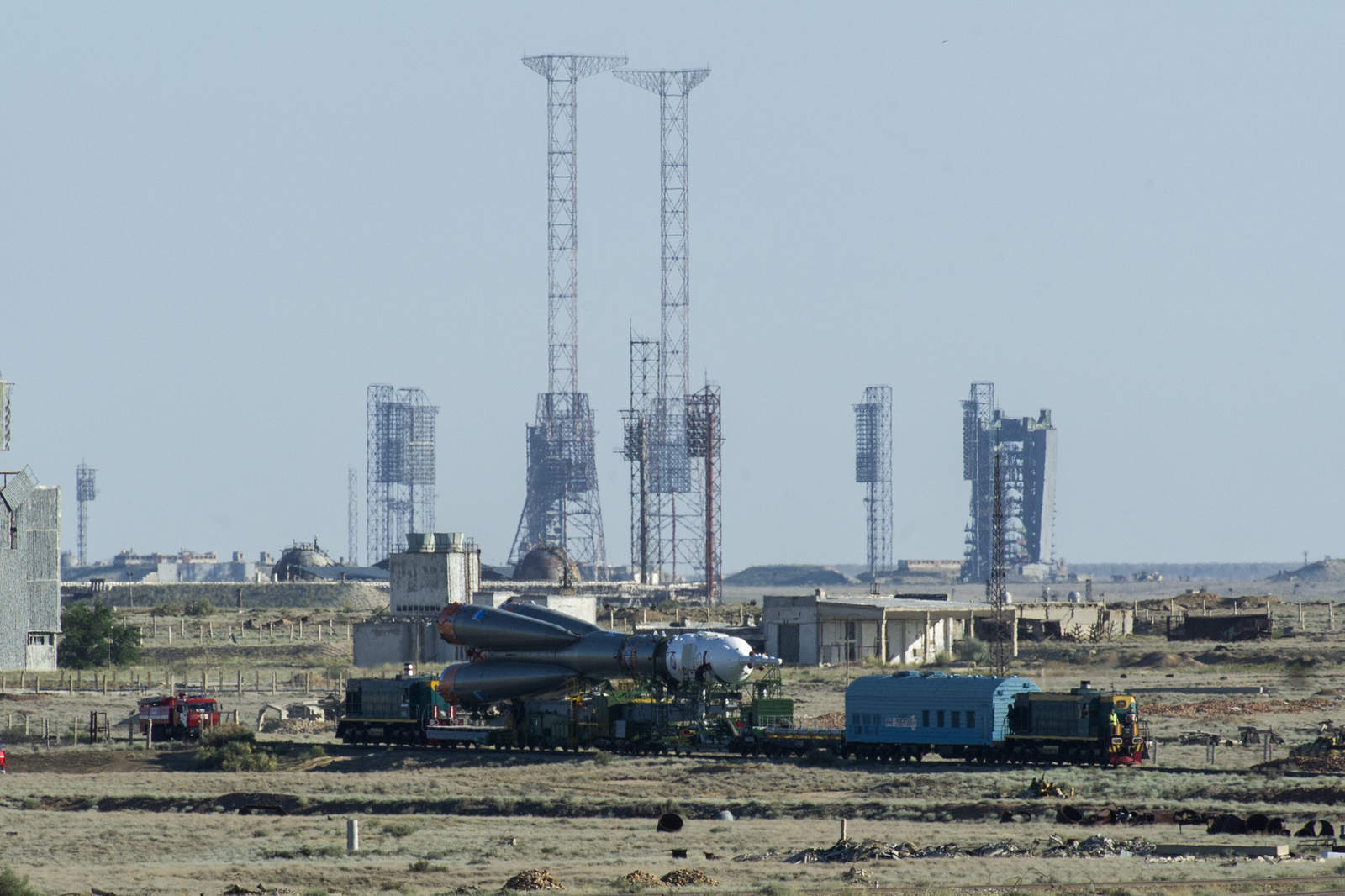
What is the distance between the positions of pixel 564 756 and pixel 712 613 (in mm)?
75534

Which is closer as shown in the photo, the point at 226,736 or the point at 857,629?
the point at 226,736

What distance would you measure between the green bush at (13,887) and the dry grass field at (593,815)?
1.43 m

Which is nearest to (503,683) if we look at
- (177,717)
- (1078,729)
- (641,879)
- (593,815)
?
(177,717)

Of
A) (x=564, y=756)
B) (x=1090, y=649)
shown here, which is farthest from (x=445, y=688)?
(x=1090, y=649)

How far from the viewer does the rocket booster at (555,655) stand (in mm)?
57688

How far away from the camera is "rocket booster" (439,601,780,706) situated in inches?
2271

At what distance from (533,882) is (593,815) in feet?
39.7

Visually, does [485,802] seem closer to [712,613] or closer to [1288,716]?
[1288,716]

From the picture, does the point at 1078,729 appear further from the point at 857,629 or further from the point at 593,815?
the point at 857,629

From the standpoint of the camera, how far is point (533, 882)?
3347 centimetres

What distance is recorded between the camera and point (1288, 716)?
210 feet

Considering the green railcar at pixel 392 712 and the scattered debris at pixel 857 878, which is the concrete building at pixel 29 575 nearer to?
the green railcar at pixel 392 712

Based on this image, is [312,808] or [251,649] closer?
[312,808]

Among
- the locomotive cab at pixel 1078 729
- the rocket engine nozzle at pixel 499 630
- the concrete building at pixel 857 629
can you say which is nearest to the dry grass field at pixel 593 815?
the locomotive cab at pixel 1078 729
